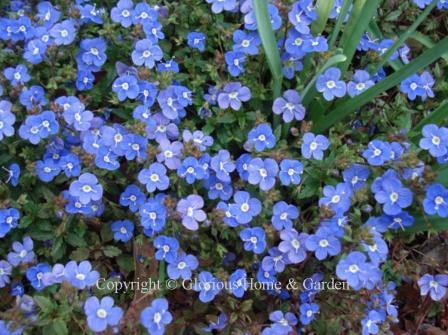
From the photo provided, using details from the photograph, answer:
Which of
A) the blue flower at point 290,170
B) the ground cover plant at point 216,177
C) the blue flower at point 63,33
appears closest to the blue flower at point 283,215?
the ground cover plant at point 216,177

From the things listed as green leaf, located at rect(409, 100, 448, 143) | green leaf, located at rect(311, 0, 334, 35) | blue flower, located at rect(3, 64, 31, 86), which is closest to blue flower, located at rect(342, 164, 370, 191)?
green leaf, located at rect(409, 100, 448, 143)

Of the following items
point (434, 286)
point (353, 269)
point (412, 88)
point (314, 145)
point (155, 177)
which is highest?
point (412, 88)

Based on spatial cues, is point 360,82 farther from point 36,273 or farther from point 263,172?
point 36,273

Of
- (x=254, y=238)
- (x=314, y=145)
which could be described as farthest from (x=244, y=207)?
(x=314, y=145)

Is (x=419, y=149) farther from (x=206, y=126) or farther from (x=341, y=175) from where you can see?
(x=206, y=126)

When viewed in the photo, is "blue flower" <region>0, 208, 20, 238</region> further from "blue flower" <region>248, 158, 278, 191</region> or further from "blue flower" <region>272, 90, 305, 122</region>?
"blue flower" <region>272, 90, 305, 122</region>

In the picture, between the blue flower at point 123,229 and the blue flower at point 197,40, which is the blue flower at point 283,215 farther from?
the blue flower at point 197,40
